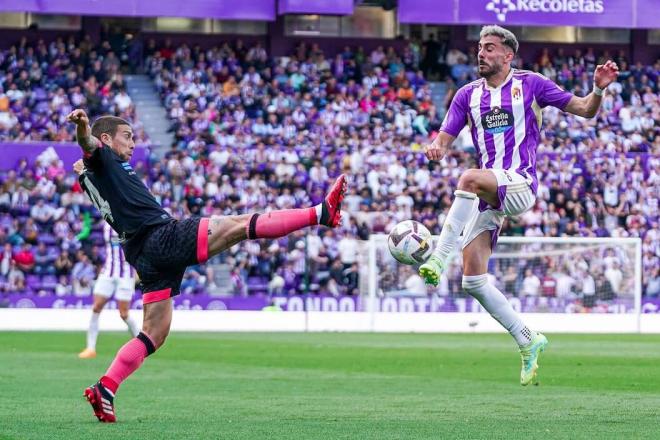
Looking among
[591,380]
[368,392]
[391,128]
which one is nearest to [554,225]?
[391,128]

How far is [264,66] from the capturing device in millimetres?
38844

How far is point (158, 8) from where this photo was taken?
3738cm

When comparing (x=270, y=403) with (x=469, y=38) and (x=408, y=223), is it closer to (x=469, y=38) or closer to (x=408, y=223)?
(x=408, y=223)

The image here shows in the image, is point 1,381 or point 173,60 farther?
point 173,60

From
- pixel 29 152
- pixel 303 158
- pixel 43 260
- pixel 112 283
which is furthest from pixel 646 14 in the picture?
pixel 112 283

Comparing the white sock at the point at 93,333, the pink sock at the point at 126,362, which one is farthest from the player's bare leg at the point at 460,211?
the white sock at the point at 93,333

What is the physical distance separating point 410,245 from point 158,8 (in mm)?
28007

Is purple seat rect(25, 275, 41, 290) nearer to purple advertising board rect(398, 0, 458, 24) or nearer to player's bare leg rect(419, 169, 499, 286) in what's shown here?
purple advertising board rect(398, 0, 458, 24)

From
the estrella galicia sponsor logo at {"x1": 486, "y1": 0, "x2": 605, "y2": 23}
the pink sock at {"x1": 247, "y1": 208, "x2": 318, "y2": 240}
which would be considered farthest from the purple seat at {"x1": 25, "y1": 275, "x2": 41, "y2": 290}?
the pink sock at {"x1": 247, "y1": 208, "x2": 318, "y2": 240}

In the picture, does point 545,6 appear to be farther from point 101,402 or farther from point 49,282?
point 101,402

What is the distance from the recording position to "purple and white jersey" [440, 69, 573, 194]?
10438 millimetres

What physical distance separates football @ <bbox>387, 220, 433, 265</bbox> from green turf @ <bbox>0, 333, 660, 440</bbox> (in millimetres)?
1262

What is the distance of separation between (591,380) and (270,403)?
15.2 feet

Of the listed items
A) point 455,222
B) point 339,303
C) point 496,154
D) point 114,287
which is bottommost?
point 339,303
